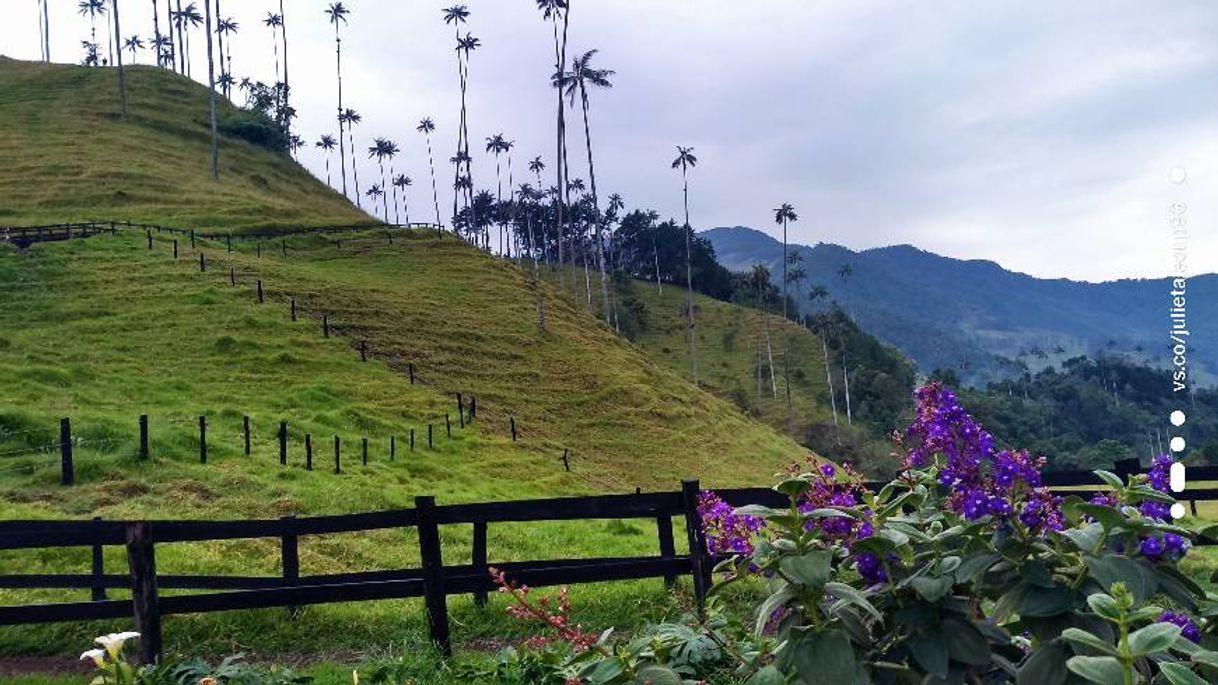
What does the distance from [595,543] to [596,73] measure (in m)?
72.5

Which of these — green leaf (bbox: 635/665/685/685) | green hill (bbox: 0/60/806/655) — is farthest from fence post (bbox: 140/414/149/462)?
green leaf (bbox: 635/665/685/685)

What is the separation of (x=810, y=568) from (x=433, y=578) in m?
6.37

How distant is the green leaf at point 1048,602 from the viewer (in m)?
2.99

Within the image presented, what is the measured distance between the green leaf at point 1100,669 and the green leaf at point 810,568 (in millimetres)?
775

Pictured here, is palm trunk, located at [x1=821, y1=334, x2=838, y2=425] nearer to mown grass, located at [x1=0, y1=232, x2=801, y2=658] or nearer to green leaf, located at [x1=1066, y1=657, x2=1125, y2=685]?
mown grass, located at [x1=0, y1=232, x2=801, y2=658]

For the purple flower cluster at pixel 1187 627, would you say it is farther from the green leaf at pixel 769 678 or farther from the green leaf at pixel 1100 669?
the green leaf at pixel 769 678

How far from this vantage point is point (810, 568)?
3.02 m

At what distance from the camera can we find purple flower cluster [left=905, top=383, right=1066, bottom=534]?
3217 millimetres

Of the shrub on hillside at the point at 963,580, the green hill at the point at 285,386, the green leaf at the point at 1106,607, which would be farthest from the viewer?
the green hill at the point at 285,386

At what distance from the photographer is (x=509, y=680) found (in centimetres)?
686

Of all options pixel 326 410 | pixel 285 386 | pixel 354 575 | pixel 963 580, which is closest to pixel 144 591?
pixel 354 575

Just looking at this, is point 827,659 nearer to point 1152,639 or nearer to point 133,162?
point 1152,639

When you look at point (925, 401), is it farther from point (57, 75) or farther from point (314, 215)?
point (57, 75)

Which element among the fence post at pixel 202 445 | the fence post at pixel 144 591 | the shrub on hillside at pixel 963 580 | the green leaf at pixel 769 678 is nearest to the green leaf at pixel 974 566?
the shrub on hillside at pixel 963 580
